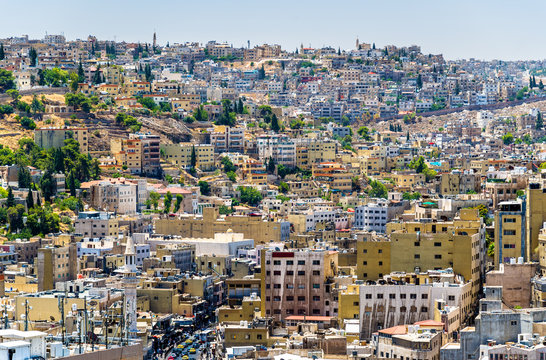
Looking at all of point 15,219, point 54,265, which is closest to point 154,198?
point 15,219

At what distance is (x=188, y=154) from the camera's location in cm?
12281

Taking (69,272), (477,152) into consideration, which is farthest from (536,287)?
(477,152)

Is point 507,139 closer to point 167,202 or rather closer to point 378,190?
point 378,190

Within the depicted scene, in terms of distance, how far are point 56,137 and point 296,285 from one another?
60.9 meters

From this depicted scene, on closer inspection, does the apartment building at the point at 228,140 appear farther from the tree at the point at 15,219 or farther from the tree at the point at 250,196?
the tree at the point at 15,219

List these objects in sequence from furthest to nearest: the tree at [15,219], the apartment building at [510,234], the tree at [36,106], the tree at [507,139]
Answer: the tree at [507,139], the tree at [36,106], the tree at [15,219], the apartment building at [510,234]

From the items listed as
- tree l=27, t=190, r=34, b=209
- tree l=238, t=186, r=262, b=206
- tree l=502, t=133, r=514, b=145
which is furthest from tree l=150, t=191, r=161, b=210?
tree l=502, t=133, r=514, b=145

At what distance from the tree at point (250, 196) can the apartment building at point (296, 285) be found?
5457 centimetres

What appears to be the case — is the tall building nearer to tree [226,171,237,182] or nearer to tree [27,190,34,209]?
tree [27,190,34,209]

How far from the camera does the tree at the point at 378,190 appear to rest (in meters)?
118

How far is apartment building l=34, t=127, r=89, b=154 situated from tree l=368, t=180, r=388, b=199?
74.9 ft

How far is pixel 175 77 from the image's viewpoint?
175m

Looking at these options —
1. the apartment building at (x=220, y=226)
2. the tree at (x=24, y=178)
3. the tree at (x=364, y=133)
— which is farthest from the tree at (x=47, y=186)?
the tree at (x=364, y=133)

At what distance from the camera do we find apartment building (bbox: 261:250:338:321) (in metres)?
56.5
